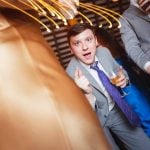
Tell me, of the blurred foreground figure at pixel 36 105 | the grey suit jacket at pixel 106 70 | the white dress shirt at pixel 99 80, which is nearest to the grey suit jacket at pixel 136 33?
the grey suit jacket at pixel 106 70

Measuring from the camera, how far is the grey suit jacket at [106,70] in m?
2.27

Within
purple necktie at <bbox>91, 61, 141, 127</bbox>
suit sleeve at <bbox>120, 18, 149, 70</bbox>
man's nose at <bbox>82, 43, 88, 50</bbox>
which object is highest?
man's nose at <bbox>82, 43, 88, 50</bbox>

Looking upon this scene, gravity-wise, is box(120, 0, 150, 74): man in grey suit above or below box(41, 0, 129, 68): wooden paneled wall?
below

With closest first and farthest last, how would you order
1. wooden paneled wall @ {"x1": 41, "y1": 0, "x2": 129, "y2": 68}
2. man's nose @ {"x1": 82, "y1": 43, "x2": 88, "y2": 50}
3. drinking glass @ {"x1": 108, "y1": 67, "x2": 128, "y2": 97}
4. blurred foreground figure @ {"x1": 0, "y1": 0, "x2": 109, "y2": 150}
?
blurred foreground figure @ {"x1": 0, "y1": 0, "x2": 109, "y2": 150}
drinking glass @ {"x1": 108, "y1": 67, "x2": 128, "y2": 97}
man's nose @ {"x1": 82, "y1": 43, "x2": 88, "y2": 50}
wooden paneled wall @ {"x1": 41, "y1": 0, "x2": 129, "y2": 68}

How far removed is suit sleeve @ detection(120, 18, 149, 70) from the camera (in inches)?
93.0

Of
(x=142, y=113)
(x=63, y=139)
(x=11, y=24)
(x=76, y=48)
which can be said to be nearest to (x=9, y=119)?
(x=63, y=139)

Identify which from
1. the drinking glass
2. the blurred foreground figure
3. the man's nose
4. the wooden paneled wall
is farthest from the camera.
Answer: the wooden paneled wall

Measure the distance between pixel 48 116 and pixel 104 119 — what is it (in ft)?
5.25

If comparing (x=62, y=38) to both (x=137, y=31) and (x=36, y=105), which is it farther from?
(x=36, y=105)

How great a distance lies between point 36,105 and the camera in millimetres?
799

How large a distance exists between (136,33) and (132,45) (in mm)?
130

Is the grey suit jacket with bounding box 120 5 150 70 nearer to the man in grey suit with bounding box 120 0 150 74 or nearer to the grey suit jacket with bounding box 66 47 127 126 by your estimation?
the man in grey suit with bounding box 120 0 150 74

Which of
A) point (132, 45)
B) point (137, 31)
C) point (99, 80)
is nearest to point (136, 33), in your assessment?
point (137, 31)

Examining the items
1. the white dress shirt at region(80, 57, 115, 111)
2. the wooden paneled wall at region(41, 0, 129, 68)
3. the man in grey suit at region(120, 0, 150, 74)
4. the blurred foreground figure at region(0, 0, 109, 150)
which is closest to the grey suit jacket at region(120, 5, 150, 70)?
the man in grey suit at region(120, 0, 150, 74)
